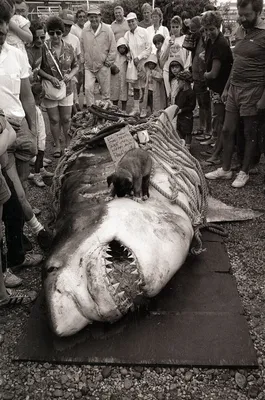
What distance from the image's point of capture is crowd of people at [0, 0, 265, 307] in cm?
306

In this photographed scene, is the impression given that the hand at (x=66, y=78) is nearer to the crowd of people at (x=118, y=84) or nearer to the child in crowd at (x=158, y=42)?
the crowd of people at (x=118, y=84)

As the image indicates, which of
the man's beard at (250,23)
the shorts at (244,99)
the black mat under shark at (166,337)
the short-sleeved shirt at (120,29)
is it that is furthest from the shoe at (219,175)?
the short-sleeved shirt at (120,29)

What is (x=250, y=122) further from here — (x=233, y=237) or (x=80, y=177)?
(x=80, y=177)

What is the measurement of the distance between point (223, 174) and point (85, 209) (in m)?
2.98

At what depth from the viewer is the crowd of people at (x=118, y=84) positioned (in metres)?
3.06

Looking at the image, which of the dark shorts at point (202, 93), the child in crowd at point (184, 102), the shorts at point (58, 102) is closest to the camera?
the shorts at point (58, 102)

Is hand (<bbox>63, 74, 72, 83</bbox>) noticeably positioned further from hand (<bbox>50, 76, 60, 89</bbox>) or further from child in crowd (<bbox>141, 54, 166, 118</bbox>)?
child in crowd (<bbox>141, 54, 166, 118</bbox>)

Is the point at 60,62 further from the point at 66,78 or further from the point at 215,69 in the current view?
the point at 215,69

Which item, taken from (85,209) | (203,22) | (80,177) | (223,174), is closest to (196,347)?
(85,209)

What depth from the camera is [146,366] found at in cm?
227

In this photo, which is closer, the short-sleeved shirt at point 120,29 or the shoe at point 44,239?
the shoe at point 44,239

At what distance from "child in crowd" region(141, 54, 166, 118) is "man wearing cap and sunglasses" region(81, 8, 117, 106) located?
771 mm

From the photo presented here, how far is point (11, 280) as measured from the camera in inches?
118

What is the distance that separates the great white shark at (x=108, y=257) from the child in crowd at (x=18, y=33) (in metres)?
2.74
